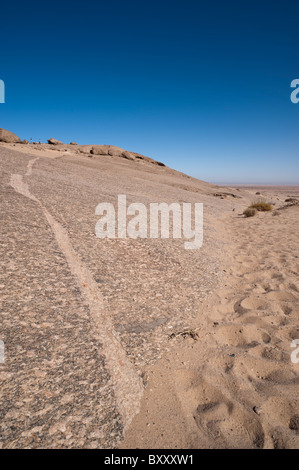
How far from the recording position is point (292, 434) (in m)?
1.97

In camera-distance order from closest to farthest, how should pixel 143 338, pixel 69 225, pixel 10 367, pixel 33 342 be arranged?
1. pixel 10 367
2. pixel 33 342
3. pixel 143 338
4. pixel 69 225

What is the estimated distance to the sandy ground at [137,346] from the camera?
1.93 meters

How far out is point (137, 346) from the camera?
280cm

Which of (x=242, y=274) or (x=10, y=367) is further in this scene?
(x=242, y=274)

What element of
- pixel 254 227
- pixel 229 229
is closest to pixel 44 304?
pixel 229 229

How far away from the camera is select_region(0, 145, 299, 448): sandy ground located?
1.93m

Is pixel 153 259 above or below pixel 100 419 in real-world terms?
above

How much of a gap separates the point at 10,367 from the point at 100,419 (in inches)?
38.0

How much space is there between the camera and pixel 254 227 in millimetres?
10594
